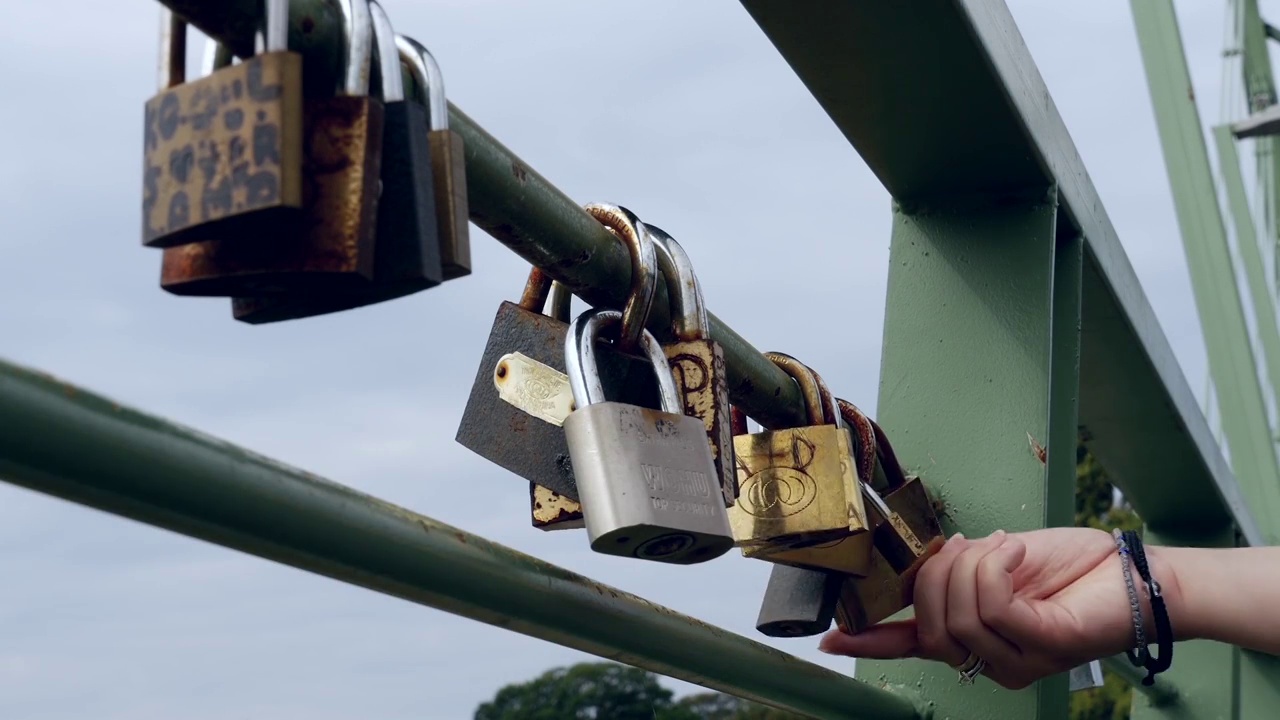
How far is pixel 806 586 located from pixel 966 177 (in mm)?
506

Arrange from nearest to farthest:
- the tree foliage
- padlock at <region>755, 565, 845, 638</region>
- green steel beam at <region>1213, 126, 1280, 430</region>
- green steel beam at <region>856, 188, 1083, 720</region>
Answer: the tree foliage
padlock at <region>755, 565, 845, 638</region>
green steel beam at <region>856, 188, 1083, 720</region>
green steel beam at <region>1213, 126, 1280, 430</region>

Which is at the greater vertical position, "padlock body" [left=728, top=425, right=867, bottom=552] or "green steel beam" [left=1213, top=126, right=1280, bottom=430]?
"green steel beam" [left=1213, top=126, right=1280, bottom=430]

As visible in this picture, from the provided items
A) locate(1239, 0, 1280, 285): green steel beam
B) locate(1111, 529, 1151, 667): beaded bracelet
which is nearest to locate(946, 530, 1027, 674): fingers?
locate(1111, 529, 1151, 667): beaded bracelet

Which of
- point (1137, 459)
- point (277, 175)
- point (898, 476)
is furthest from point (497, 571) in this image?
point (1137, 459)

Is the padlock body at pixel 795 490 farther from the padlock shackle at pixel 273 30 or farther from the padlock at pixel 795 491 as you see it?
the padlock shackle at pixel 273 30

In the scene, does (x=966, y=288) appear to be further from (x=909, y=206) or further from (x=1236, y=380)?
(x=1236, y=380)

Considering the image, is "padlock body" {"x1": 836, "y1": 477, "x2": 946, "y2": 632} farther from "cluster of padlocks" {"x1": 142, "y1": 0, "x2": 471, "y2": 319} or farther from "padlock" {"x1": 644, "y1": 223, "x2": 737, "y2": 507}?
"cluster of padlocks" {"x1": 142, "y1": 0, "x2": 471, "y2": 319}

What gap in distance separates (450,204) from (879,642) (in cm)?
65

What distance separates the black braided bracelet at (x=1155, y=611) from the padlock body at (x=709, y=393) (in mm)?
478

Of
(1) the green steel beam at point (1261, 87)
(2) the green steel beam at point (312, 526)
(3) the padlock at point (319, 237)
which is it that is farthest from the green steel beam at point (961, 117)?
(1) the green steel beam at point (1261, 87)

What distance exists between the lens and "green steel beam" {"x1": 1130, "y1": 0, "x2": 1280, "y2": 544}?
2.92 metres

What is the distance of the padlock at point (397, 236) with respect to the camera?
1.66 ft

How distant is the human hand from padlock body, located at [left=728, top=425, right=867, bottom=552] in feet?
0.56

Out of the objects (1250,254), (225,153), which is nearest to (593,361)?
(225,153)
